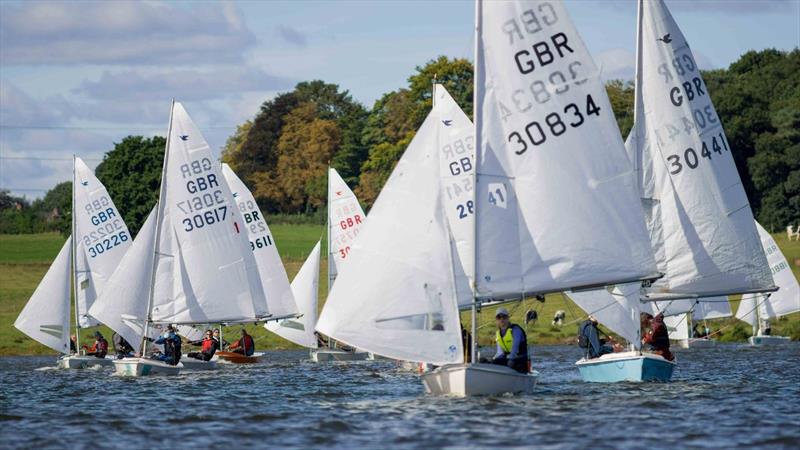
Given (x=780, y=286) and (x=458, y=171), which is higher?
(x=458, y=171)

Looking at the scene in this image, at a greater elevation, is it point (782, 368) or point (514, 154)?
point (514, 154)

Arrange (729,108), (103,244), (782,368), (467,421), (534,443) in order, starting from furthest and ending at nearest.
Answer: (729,108), (103,244), (782,368), (467,421), (534,443)

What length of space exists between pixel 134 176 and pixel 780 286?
168ft

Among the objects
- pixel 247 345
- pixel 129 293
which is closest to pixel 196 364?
pixel 129 293

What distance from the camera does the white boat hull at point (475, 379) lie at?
2950 centimetres

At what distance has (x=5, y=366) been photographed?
55688 millimetres

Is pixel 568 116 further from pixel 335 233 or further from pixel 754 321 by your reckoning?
pixel 754 321

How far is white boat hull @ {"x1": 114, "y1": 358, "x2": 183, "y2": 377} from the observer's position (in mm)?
43594

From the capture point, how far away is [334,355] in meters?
56.6

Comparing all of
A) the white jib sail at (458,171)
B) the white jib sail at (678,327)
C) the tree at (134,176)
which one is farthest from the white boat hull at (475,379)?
the tree at (134,176)

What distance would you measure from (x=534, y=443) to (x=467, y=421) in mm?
2706

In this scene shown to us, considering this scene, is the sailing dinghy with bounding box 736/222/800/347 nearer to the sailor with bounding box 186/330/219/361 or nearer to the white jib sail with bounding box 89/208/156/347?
the sailor with bounding box 186/330/219/361

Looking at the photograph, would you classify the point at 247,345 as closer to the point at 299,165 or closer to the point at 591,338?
the point at 591,338

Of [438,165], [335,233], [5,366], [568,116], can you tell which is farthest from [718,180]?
[5,366]
